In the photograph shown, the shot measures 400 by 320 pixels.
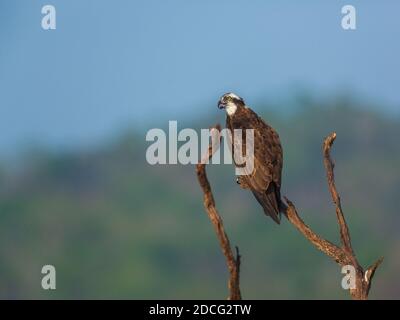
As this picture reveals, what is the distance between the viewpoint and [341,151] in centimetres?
12681

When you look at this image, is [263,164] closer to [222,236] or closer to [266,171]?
[266,171]

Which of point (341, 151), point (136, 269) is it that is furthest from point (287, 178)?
point (136, 269)

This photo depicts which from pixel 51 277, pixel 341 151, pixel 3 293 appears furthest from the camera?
pixel 341 151

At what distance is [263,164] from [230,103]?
1671 millimetres

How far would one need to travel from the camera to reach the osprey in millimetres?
15894

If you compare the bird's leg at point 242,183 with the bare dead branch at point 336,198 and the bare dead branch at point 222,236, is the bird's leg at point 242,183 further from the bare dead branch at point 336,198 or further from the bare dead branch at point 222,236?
the bare dead branch at point 222,236

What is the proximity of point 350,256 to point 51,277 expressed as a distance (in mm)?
4137

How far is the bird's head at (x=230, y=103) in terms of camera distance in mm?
17453

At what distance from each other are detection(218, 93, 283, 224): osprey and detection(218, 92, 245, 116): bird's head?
0.20 m

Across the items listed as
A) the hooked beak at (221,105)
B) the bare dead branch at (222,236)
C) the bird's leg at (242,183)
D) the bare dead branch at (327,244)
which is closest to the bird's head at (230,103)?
the hooked beak at (221,105)

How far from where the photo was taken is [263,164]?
1623 cm

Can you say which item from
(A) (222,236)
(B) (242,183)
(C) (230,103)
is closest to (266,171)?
(B) (242,183)
